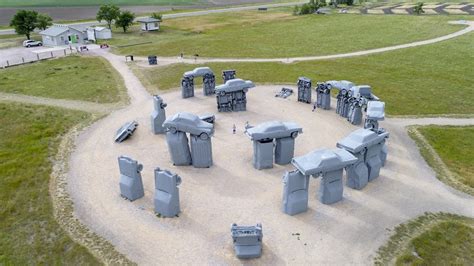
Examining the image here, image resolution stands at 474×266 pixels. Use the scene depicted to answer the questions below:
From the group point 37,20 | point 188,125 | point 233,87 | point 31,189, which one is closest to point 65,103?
point 31,189

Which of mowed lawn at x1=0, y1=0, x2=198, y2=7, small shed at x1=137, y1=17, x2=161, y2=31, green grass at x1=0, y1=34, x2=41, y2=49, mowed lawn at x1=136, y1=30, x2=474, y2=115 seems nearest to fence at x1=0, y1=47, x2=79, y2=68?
green grass at x1=0, y1=34, x2=41, y2=49

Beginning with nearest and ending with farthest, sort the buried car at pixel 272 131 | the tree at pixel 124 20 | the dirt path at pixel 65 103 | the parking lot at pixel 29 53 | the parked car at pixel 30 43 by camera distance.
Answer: the buried car at pixel 272 131 → the dirt path at pixel 65 103 → the parking lot at pixel 29 53 → the parked car at pixel 30 43 → the tree at pixel 124 20

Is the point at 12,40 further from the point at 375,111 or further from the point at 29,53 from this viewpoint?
the point at 375,111

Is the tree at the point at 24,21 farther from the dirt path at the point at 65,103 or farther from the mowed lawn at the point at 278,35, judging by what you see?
the dirt path at the point at 65,103

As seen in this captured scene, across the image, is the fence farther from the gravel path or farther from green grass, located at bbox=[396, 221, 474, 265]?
green grass, located at bbox=[396, 221, 474, 265]

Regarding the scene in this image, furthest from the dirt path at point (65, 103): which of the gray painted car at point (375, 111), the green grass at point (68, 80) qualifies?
the gray painted car at point (375, 111)

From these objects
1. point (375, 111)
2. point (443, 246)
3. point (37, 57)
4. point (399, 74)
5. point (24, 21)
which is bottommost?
point (443, 246)
